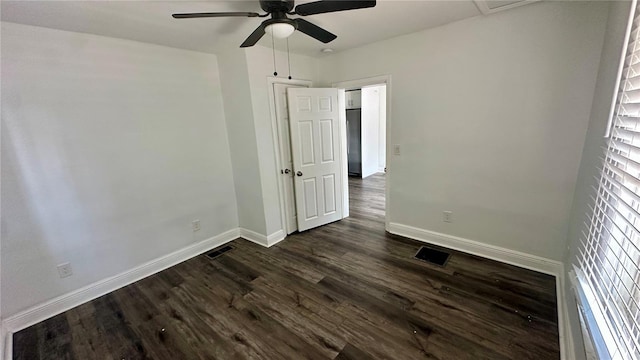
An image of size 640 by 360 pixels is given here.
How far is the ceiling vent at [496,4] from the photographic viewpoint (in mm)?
2150

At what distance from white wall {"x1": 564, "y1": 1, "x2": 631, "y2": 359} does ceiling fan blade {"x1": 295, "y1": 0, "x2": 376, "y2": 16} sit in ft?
4.58

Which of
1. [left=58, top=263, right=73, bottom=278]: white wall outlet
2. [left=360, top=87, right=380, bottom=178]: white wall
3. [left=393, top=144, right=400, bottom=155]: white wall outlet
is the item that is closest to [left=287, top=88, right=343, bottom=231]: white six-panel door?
[left=393, top=144, right=400, bottom=155]: white wall outlet

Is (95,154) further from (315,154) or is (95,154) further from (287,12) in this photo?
(315,154)

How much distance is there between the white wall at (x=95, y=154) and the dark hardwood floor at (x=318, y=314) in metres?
0.46

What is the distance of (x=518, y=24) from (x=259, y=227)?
3450 millimetres

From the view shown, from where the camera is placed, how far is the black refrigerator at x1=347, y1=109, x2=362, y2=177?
6.55m

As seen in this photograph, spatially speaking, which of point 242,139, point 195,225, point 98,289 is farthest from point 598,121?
point 98,289

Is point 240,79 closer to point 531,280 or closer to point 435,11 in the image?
point 435,11

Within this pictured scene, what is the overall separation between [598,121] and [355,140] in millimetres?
5032

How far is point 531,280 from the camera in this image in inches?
95.1

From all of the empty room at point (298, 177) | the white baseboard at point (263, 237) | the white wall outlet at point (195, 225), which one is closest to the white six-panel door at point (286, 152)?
the empty room at point (298, 177)

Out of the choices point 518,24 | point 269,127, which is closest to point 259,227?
point 269,127

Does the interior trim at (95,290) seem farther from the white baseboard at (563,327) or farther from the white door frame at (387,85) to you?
the white baseboard at (563,327)

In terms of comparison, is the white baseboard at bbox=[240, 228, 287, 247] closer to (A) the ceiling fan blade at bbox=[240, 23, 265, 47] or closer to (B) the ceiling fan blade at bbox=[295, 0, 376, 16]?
(A) the ceiling fan blade at bbox=[240, 23, 265, 47]
